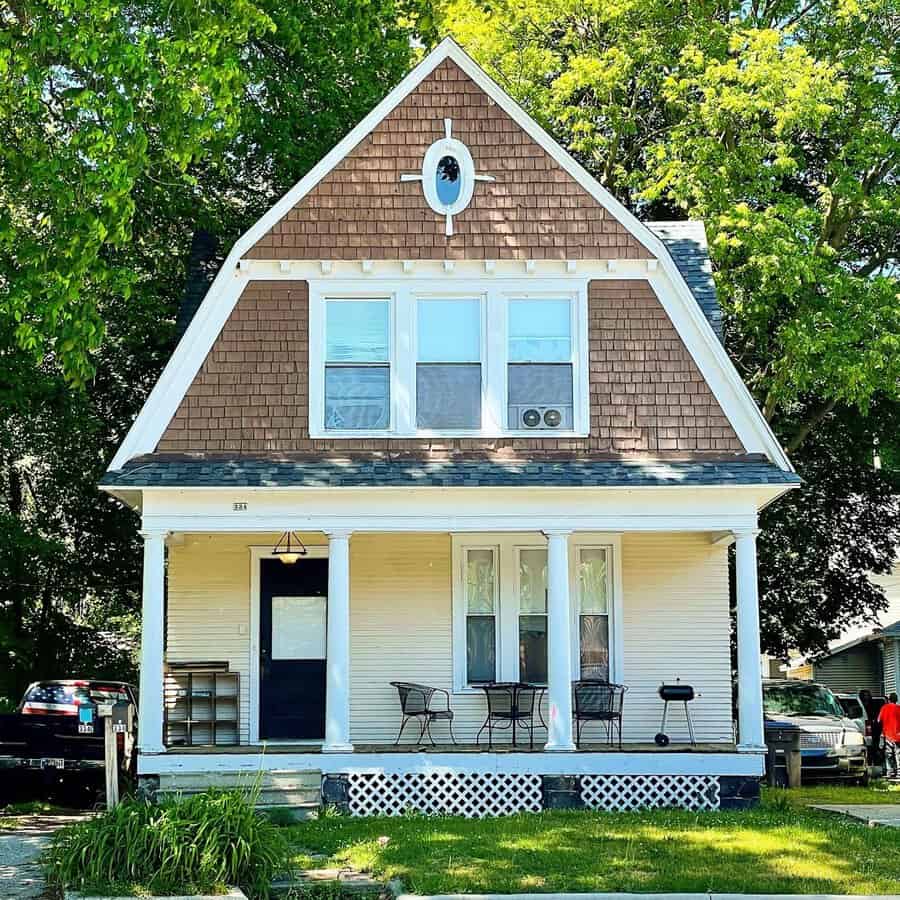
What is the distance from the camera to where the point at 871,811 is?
16.6 meters

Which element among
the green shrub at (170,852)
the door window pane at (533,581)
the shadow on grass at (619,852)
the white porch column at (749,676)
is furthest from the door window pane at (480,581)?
the green shrub at (170,852)

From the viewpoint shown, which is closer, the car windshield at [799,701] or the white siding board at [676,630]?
the white siding board at [676,630]

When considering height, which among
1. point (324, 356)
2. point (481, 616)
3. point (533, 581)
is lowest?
point (481, 616)

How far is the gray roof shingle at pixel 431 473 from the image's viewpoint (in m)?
16.3

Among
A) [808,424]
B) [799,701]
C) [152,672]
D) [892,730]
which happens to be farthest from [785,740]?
→ [152,672]

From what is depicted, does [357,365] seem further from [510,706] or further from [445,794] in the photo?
[445,794]

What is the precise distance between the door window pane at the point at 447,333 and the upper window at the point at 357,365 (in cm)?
44

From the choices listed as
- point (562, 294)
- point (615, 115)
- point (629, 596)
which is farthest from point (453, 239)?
point (615, 115)

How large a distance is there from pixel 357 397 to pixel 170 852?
26.5ft

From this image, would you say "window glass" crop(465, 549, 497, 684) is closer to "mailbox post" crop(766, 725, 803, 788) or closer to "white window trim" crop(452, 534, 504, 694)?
"white window trim" crop(452, 534, 504, 694)

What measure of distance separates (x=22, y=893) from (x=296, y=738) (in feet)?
25.7

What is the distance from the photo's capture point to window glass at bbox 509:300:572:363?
17.5 m

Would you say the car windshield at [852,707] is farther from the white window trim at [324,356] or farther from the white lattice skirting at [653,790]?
the white window trim at [324,356]

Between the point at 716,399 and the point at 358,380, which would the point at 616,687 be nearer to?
the point at 716,399
